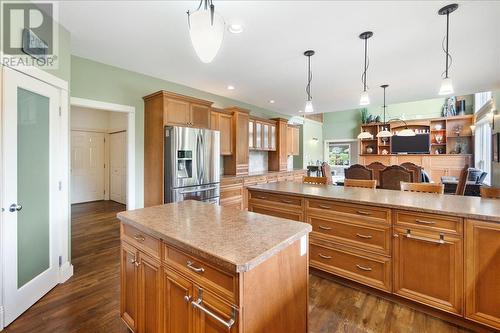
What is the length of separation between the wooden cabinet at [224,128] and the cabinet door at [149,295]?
345 centimetres

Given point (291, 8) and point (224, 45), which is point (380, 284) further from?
point (224, 45)

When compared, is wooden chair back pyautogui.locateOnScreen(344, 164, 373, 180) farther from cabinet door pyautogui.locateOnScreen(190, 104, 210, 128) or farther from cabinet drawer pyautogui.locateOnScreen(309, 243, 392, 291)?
cabinet door pyautogui.locateOnScreen(190, 104, 210, 128)

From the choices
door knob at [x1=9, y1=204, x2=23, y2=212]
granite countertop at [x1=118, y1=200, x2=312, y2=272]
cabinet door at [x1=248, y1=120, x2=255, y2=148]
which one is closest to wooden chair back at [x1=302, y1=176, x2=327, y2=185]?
granite countertop at [x1=118, y1=200, x2=312, y2=272]

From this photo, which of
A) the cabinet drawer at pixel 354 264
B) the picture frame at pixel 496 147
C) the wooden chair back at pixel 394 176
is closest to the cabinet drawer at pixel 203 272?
the cabinet drawer at pixel 354 264

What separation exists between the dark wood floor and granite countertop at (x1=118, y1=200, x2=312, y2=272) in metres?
0.98

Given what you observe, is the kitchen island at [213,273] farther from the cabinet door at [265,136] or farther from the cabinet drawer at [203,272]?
the cabinet door at [265,136]

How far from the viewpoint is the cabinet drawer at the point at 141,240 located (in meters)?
1.41

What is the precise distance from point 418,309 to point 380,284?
32 centimetres

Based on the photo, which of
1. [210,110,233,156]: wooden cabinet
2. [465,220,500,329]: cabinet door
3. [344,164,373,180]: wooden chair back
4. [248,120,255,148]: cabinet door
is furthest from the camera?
[248,120,255,148]: cabinet door

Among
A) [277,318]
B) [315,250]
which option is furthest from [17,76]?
[315,250]

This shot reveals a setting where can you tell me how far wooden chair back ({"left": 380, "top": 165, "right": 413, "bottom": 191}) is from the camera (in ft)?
12.3

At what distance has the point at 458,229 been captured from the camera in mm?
1771

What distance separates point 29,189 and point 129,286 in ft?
4.62

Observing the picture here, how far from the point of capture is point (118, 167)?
6688mm
